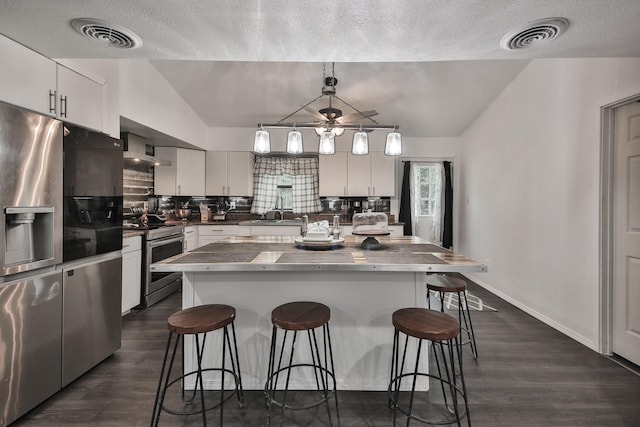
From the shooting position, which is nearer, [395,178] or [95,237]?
[95,237]

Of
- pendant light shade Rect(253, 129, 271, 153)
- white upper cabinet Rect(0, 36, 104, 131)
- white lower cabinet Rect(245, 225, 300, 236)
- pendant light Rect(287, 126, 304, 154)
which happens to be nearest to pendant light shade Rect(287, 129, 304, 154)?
pendant light Rect(287, 126, 304, 154)

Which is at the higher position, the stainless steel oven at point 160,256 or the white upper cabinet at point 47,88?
the white upper cabinet at point 47,88

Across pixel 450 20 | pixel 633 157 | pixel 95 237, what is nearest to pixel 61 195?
pixel 95 237

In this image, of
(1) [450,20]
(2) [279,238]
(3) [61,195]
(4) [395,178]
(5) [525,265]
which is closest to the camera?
(1) [450,20]

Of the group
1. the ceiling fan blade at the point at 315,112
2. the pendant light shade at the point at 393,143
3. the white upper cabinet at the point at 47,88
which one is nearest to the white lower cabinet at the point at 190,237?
the white upper cabinet at the point at 47,88

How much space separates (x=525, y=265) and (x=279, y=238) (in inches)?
110

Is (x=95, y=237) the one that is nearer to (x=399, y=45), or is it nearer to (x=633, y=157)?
(x=399, y=45)

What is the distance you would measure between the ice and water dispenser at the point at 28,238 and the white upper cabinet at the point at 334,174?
3.60m

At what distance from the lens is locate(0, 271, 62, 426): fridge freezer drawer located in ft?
5.15

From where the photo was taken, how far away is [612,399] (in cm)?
185

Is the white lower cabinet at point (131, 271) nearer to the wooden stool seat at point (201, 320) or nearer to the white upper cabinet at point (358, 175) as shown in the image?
the wooden stool seat at point (201, 320)

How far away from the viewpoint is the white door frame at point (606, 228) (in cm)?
240

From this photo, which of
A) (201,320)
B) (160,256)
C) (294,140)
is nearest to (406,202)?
(294,140)

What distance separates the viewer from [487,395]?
1880 mm
